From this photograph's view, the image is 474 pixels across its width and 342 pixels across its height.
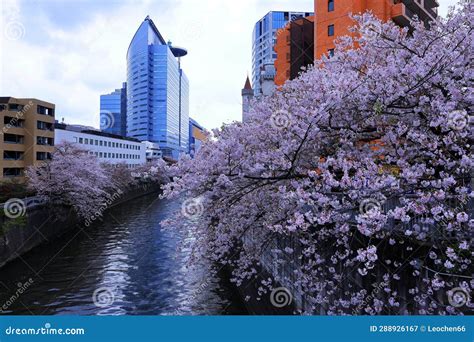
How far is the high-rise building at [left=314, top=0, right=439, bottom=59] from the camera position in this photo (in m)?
29.8

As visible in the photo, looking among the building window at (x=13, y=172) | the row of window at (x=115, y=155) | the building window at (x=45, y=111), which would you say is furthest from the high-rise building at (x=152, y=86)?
the building window at (x=13, y=172)

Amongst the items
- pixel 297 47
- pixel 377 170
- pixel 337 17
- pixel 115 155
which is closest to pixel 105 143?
pixel 115 155

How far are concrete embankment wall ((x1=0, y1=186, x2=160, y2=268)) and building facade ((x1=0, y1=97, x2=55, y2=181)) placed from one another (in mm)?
14284

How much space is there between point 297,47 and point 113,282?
30.4 m

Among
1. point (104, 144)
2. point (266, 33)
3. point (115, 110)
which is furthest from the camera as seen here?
point (115, 110)

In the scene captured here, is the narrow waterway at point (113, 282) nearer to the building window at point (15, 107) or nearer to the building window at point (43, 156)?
the building window at point (43, 156)

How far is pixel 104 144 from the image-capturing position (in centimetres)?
8281

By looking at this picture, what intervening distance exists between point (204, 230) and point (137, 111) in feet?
435

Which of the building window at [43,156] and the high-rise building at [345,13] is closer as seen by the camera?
the high-rise building at [345,13]

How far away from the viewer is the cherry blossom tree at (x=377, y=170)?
5.91 metres

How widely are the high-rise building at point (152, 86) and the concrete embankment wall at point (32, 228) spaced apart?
9950 centimetres

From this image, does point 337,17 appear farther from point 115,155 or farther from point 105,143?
point 115,155

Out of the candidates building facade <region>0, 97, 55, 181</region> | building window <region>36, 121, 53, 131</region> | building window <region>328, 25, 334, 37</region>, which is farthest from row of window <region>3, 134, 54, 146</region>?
building window <region>328, 25, 334, 37</region>

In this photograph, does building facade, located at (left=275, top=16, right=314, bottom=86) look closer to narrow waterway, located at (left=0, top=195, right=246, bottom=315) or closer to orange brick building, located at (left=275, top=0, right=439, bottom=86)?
orange brick building, located at (left=275, top=0, right=439, bottom=86)
